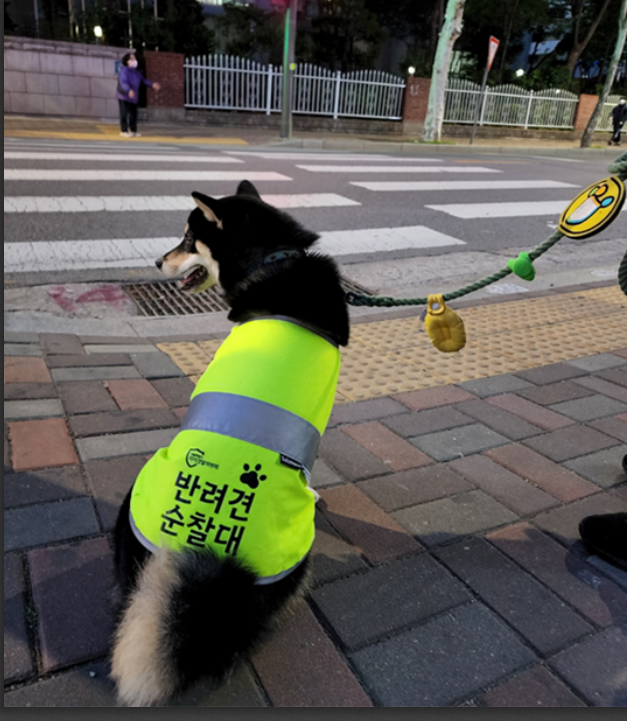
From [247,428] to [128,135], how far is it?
16.1 m

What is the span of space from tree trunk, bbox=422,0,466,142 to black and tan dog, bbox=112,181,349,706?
18.7 meters

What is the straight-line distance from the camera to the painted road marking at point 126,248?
5.27 m

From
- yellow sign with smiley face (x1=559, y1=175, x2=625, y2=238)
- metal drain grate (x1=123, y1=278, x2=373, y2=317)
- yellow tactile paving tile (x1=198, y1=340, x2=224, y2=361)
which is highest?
yellow sign with smiley face (x1=559, y1=175, x2=625, y2=238)

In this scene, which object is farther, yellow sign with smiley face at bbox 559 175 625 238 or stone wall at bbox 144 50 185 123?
stone wall at bbox 144 50 185 123

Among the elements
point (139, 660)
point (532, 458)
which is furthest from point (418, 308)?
point (139, 660)

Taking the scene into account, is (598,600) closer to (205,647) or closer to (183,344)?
(205,647)

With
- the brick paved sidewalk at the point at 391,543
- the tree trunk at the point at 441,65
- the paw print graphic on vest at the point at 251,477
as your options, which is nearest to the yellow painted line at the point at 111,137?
the tree trunk at the point at 441,65

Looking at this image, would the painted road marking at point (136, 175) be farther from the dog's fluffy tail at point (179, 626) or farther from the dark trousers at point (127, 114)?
the dog's fluffy tail at point (179, 626)

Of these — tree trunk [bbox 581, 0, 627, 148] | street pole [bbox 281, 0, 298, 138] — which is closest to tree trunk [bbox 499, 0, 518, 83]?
tree trunk [bbox 581, 0, 627, 148]

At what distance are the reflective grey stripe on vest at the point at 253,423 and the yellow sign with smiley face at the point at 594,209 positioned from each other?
1.13 meters

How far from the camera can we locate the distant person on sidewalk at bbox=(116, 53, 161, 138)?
1533cm

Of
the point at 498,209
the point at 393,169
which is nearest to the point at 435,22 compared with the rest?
the point at 393,169

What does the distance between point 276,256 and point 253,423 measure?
0.78 meters

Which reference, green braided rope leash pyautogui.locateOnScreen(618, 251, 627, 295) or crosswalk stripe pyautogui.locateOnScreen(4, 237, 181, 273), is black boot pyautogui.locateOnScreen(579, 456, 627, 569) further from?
crosswalk stripe pyautogui.locateOnScreen(4, 237, 181, 273)
